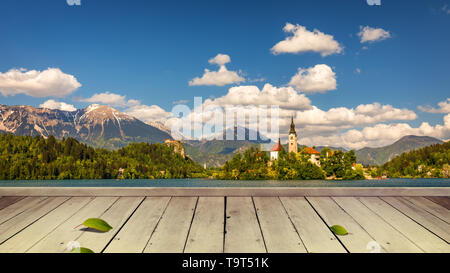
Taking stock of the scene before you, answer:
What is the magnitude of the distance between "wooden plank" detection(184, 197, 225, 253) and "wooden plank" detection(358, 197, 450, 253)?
2.22 metres

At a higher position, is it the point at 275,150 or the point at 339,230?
the point at 275,150

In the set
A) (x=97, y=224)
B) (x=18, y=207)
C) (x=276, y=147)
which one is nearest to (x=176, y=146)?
(x=276, y=147)

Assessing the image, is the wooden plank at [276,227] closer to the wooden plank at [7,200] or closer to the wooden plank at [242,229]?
the wooden plank at [242,229]

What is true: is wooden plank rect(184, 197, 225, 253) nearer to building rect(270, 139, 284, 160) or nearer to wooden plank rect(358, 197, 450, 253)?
wooden plank rect(358, 197, 450, 253)

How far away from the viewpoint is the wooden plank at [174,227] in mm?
3758

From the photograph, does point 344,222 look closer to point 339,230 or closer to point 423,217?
point 339,230

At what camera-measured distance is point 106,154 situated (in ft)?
493

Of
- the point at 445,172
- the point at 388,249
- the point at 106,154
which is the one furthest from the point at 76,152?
the point at 388,249

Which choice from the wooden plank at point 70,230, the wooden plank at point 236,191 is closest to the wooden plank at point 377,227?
the wooden plank at point 236,191

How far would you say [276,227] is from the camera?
4.16 metres

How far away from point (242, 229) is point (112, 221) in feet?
5.65

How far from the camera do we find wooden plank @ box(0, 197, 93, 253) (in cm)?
389

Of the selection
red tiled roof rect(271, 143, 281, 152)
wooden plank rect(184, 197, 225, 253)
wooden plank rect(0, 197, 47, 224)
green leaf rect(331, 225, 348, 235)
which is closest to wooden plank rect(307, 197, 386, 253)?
green leaf rect(331, 225, 348, 235)
